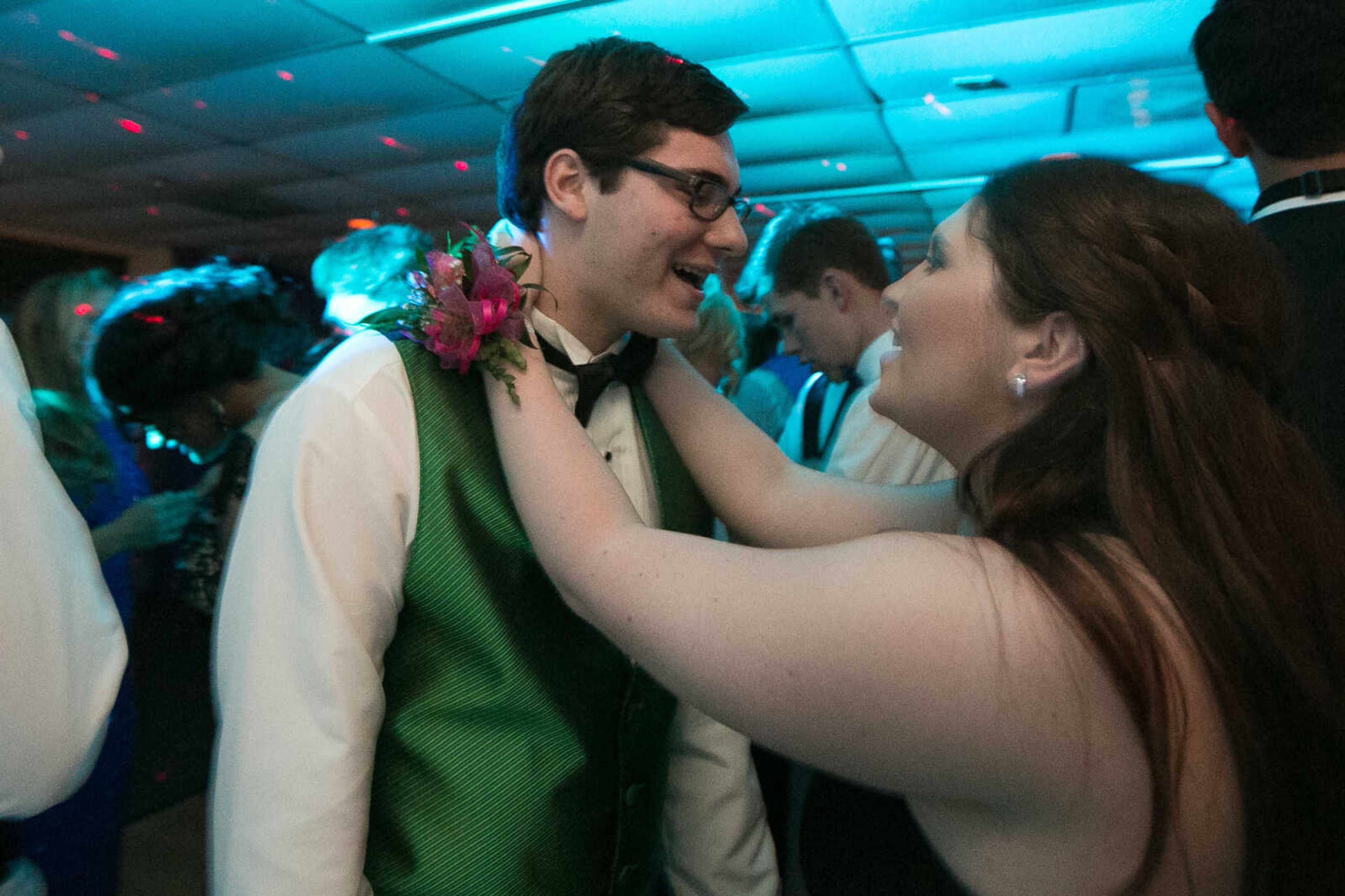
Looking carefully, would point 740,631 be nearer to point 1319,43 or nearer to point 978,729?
point 978,729

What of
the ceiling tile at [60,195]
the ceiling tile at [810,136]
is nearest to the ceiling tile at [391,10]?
the ceiling tile at [810,136]

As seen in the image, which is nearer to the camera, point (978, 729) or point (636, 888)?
point (978, 729)

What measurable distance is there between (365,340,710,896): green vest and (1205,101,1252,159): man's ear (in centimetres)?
124

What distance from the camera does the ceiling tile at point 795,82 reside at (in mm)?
4414

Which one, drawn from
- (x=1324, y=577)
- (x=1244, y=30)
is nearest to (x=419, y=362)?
(x=1324, y=577)

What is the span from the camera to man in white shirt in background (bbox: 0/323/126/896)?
0.83 metres

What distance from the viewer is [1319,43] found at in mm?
1312

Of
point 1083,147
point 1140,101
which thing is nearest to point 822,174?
point 1083,147

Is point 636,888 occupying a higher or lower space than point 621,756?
lower

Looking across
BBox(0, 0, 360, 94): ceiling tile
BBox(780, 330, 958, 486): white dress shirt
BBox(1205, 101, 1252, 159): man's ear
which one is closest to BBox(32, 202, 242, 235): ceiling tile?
BBox(0, 0, 360, 94): ceiling tile

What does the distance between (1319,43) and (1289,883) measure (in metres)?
1.15

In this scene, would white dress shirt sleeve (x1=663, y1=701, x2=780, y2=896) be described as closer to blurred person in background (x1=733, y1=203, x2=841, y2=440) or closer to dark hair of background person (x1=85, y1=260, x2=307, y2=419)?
blurred person in background (x1=733, y1=203, x2=841, y2=440)

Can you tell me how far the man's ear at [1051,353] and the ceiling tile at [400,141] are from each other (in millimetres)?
4789

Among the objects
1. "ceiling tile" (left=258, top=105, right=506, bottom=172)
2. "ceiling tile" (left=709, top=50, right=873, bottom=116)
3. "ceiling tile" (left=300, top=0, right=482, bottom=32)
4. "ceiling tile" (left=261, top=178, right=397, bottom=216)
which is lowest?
"ceiling tile" (left=261, top=178, right=397, bottom=216)
